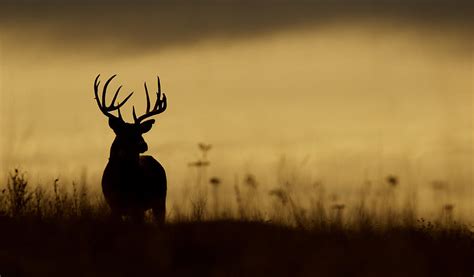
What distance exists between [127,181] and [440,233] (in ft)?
20.6

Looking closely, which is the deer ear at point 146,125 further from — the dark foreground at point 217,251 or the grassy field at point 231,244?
the dark foreground at point 217,251

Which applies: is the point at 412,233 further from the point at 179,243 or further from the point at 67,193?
the point at 67,193

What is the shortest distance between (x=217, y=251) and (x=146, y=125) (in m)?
7.19

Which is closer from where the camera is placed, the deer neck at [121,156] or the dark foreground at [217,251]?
the dark foreground at [217,251]

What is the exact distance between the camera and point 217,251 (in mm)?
8461

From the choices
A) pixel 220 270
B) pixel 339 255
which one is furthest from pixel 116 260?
pixel 339 255

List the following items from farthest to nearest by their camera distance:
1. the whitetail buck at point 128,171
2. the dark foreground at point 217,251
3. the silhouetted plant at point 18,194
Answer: the whitetail buck at point 128,171 → the silhouetted plant at point 18,194 → the dark foreground at point 217,251

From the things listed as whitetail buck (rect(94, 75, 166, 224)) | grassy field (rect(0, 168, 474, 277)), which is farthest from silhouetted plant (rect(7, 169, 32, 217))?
whitetail buck (rect(94, 75, 166, 224))

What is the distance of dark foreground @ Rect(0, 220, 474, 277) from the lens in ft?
25.7

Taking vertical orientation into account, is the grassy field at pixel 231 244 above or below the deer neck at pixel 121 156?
below

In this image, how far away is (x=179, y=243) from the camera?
8.62 m

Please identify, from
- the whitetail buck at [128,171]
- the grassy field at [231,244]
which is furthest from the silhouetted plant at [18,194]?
the whitetail buck at [128,171]

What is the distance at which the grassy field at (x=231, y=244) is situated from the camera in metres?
7.90

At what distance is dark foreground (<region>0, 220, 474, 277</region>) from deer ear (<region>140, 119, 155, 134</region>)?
555cm
